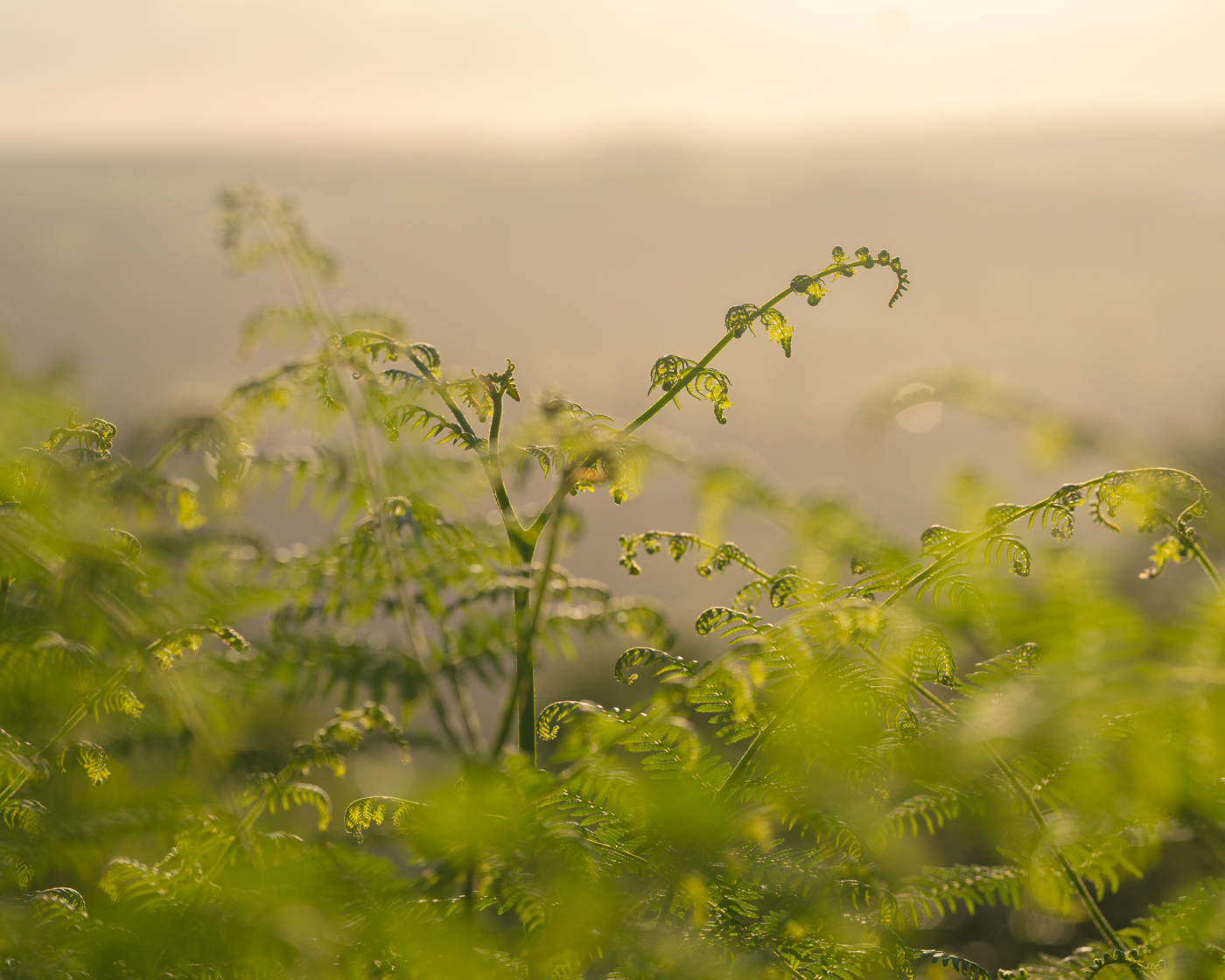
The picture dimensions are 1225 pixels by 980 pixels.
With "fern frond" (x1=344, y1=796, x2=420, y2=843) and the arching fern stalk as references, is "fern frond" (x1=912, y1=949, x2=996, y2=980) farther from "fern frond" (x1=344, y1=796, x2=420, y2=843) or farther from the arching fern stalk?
"fern frond" (x1=344, y1=796, x2=420, y2=843)

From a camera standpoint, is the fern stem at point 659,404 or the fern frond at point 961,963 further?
the fern frond at point 961,963

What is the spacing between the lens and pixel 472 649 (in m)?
2.30

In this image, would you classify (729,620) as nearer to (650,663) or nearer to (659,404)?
(650,663)

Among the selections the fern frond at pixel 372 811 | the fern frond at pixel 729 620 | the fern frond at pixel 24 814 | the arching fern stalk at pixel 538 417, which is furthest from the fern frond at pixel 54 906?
the fern frond at pixel 729 620

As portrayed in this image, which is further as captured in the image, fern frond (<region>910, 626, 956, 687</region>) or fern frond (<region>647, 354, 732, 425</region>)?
fern frond (<region>647, 354, 732, 425</region>)

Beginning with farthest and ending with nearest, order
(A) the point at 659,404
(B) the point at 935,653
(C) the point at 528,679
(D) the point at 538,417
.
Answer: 1. (D) the point at 538,417
2. (C) the point at 528,679
3. (A) the point at 659,404
4. (B) the point at 935,653

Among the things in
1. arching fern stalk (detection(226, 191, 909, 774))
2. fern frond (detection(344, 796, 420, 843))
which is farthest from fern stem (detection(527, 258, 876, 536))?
fern frond (detection(344, 796, 420, 843))

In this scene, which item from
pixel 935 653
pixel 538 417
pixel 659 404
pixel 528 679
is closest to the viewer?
pixel 935 653

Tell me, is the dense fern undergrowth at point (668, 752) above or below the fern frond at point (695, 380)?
below

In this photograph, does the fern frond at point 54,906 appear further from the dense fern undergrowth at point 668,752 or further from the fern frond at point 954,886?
the fern frond at point 954,886

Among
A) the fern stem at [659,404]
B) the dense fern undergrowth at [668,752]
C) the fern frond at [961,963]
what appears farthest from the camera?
the fern frond at [961,963]

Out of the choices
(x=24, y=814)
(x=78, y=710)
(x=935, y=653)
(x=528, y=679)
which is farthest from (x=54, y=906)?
(x=935, y=653)

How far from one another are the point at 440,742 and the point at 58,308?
19.8m

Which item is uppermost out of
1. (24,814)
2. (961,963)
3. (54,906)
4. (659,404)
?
(659,404)
